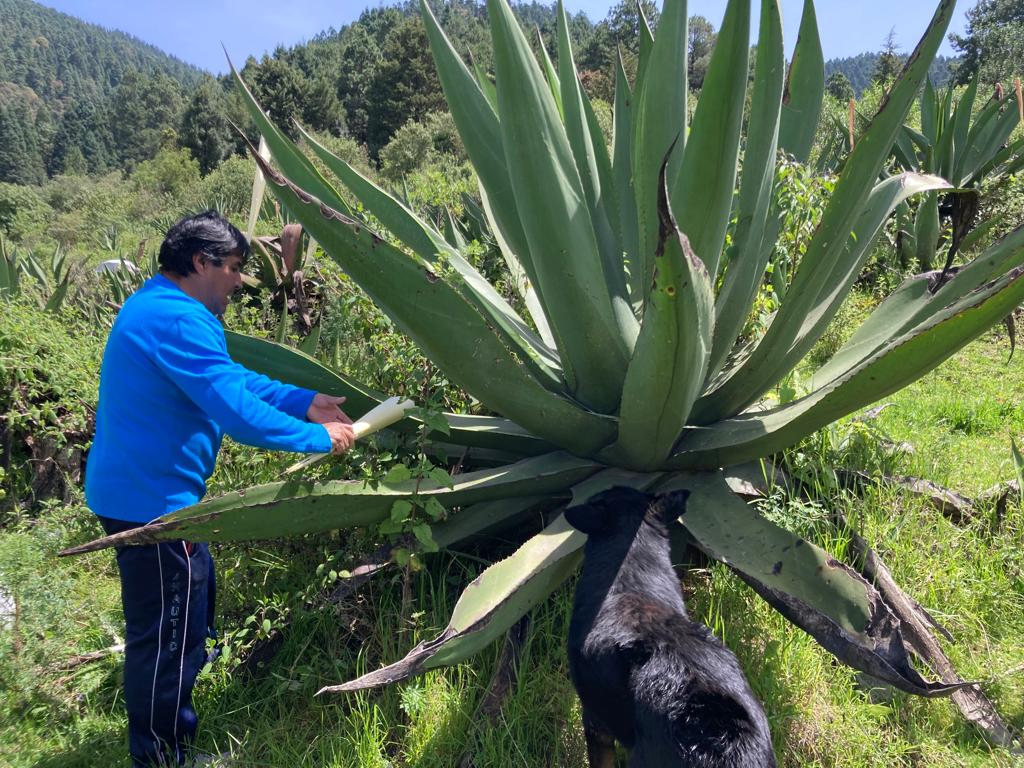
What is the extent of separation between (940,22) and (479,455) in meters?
1.93

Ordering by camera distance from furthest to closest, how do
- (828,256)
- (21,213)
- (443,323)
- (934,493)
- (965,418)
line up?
(21,213)
(965,418)
(934,493)
(828,256)
(443,323)

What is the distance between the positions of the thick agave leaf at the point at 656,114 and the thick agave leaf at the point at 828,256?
17.5 inches

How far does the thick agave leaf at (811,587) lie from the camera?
1624mm

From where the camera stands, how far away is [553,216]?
2164mm

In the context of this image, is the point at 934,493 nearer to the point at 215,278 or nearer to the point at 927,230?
the point at 215,278

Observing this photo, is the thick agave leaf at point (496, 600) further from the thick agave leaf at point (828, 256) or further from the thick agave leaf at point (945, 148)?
the thick agave leaf at point (945, 148)

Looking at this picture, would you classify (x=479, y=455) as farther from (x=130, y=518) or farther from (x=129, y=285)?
(x=129, y=285)

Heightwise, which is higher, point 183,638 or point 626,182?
point 626,182

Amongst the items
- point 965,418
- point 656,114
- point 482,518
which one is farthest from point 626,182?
point 965,418

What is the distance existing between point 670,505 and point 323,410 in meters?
1.17

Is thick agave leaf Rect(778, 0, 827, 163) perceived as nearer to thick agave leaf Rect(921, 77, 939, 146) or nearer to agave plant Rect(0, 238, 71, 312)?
agave plant Rect(0, 238, 71, 312)

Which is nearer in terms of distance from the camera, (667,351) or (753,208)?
(667,351)

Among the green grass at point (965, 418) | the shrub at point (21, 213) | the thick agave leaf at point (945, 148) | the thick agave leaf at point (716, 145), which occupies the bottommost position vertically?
the green grass at point (965, 418)

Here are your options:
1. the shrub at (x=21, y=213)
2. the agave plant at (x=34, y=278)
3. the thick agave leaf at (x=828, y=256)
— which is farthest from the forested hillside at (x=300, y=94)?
the shrub at (x=21, y=213)
